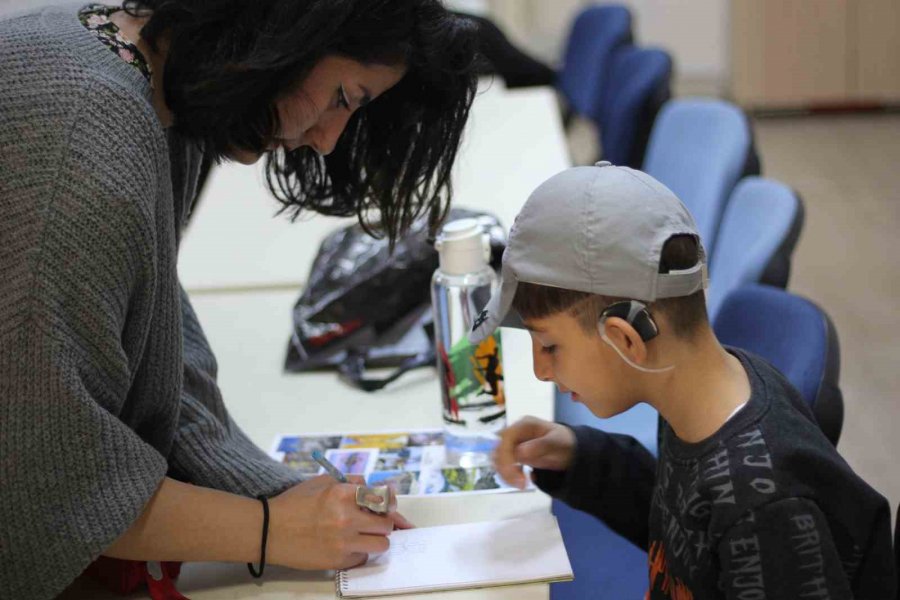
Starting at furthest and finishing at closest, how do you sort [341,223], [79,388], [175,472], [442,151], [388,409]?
[341,223], [388,409], [442,151], [175,472], [79,388]

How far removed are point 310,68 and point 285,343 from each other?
0.76m

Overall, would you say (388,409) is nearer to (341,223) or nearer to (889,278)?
(341,223)

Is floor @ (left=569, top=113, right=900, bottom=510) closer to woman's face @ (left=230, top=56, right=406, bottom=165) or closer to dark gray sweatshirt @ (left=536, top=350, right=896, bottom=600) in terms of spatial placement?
dark gray sweatshirt @ (left=536, top=350, right=896, bottom=600)

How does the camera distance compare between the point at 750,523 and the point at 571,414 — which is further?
the point at 571,414

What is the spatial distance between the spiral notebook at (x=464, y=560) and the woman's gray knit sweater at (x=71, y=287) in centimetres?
25

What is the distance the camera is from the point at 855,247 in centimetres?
405

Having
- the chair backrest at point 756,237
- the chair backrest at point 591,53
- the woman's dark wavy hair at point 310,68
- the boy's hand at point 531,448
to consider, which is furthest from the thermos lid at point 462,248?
the chair backrest at point 591,53

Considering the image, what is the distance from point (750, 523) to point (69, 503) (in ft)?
2.03

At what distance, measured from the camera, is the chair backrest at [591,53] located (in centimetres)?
406

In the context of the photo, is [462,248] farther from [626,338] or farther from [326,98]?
[626,338]

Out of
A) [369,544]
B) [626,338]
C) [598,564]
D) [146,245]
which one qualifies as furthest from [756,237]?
[146,245]

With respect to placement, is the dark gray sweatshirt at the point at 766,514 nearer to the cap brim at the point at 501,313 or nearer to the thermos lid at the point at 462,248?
the cap brim at the point at 501,313

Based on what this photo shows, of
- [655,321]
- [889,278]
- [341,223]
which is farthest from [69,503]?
[889,278]

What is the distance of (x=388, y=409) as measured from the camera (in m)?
1.57
